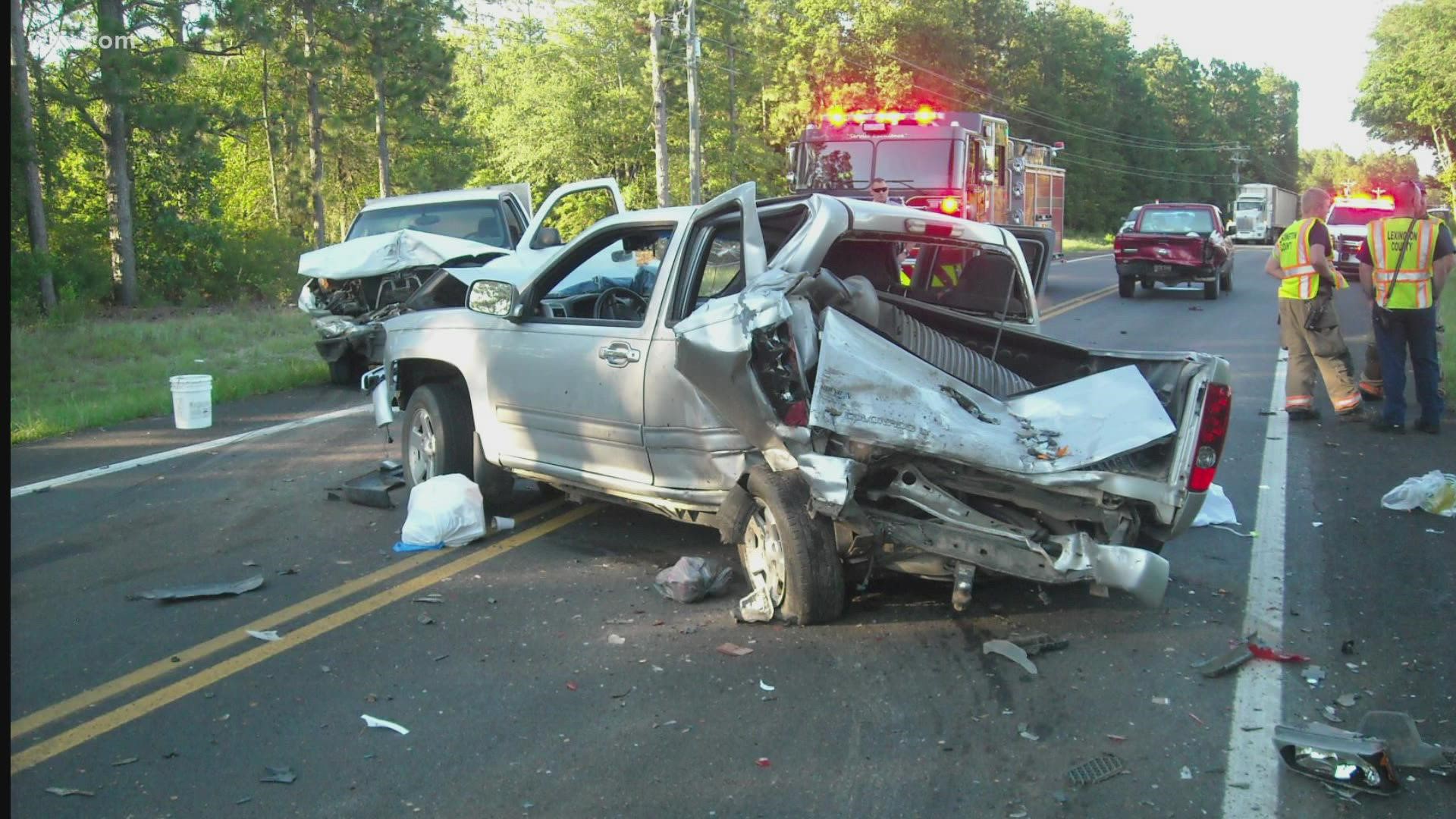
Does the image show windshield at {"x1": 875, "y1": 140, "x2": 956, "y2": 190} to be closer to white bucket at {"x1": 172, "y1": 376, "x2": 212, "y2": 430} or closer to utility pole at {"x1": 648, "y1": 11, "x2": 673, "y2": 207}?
white bucket at {"x1": 172, "y1": 376, "x2": 212, "y2": 430}

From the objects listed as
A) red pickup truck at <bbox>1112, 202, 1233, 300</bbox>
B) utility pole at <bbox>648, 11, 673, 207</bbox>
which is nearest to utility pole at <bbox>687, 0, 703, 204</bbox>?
utility pole at <bbox>648, 11, 673, 207</bbox>

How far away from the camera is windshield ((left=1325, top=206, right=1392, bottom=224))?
88.5ft

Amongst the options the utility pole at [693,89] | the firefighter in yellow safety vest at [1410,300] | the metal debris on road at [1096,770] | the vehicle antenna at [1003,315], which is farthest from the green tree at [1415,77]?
the metal debris on road at [1096,770]

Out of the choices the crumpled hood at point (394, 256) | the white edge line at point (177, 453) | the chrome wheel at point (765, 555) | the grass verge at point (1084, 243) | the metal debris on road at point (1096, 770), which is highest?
the crumpled hood at point (394, 256)

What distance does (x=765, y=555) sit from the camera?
536 centimetres

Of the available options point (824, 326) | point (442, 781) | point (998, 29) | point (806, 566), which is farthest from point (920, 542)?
point (998, 29)

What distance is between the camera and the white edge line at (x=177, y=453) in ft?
27.5

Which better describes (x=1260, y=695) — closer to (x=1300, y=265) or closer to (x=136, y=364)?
(x=1300, y=265)

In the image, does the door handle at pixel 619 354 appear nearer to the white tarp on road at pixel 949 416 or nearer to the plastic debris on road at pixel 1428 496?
the white tarp on road at pixel 949 416

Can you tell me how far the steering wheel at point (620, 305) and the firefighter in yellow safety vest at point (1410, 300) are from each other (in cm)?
604

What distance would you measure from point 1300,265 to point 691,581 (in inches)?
274

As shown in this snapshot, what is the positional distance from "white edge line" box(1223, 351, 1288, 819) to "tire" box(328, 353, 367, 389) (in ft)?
30.2

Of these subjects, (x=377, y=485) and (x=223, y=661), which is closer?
(x=223, y=661)

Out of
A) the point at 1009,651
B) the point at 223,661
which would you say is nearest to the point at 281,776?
the point at 223,661
